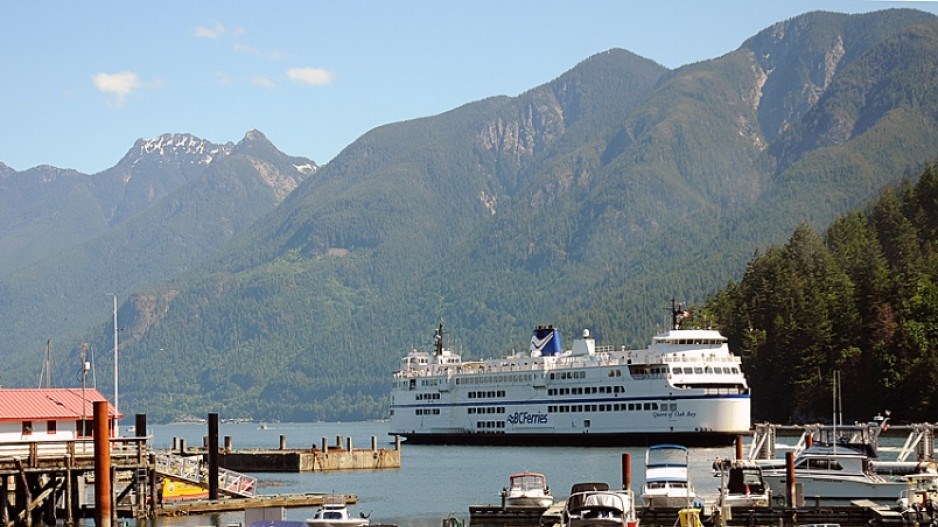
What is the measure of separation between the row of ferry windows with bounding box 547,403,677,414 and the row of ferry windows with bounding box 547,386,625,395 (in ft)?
3.07

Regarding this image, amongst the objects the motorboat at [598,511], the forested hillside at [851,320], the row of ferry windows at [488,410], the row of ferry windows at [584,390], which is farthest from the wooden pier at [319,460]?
the motorboat at [598,511]

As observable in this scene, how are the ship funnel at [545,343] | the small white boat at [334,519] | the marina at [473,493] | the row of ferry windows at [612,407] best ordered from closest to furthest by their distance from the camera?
the small white boat at [334,519] → the marina at [473,493] → the row of ferry windows at [612,407] → the ship funnel at [545,343]

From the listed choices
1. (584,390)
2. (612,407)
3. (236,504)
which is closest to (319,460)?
(612,407)

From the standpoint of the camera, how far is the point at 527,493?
172ft

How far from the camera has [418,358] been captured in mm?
131375

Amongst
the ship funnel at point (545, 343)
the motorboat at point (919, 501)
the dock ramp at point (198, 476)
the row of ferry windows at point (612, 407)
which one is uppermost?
the ship funnel at point (545, 343)

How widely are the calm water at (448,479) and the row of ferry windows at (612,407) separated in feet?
9.97

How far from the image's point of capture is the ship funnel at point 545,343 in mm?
117875

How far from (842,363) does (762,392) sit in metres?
8.74

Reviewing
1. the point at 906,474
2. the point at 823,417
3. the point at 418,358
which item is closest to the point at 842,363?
the point at 823,417

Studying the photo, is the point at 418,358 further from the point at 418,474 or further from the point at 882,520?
the point at 882,520

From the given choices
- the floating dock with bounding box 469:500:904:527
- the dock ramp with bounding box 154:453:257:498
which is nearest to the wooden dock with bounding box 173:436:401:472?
the dock ramp with bounding box 154:453:257:498

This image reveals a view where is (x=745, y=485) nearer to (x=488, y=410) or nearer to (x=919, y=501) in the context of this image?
(x=919, y=501)

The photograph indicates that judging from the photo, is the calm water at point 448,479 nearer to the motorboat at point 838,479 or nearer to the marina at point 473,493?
the marina at point 473,493
